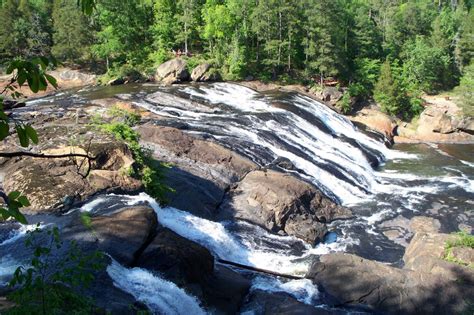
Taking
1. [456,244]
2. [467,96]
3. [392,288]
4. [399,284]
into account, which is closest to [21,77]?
[392,288]

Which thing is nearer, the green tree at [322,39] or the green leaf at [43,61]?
the green leaf at [43,61]

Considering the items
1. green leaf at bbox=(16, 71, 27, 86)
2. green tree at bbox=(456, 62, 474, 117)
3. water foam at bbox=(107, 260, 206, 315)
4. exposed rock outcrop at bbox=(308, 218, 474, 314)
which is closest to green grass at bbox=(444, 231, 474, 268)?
exposed rock outcrop at bbox=(308, 218, 474, 314)

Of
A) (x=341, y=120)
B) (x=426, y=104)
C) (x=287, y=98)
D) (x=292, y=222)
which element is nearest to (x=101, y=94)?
(x=287, y=98)

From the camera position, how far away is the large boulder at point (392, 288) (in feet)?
38.0

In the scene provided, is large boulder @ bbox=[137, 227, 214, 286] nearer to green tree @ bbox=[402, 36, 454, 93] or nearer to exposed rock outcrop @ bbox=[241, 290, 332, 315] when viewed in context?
exposed rock outcrop @ bbox=[241, 290, 332, 315]

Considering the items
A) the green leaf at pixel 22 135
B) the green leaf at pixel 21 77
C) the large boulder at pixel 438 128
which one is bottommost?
the large boulder at pixel 438 128

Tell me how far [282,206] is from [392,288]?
5881mm

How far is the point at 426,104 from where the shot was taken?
3900 centimetres

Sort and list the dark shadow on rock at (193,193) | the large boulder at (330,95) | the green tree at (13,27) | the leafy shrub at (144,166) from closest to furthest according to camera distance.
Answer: the leafy shrub at (144,166) → the dark shadow on rock at (193,193) → the large boulder at (330,95) → the green tree at (13,27)

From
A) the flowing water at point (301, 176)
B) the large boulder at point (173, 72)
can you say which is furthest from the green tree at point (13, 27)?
the large boulder at point (173, 72)

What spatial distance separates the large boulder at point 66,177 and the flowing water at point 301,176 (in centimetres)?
69

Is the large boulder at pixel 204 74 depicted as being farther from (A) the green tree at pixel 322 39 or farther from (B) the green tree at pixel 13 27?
(B) the green tree at pixel 13 27

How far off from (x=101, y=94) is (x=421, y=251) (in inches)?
992

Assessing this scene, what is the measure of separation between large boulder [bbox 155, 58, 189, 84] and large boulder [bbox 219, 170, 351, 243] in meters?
21.8
